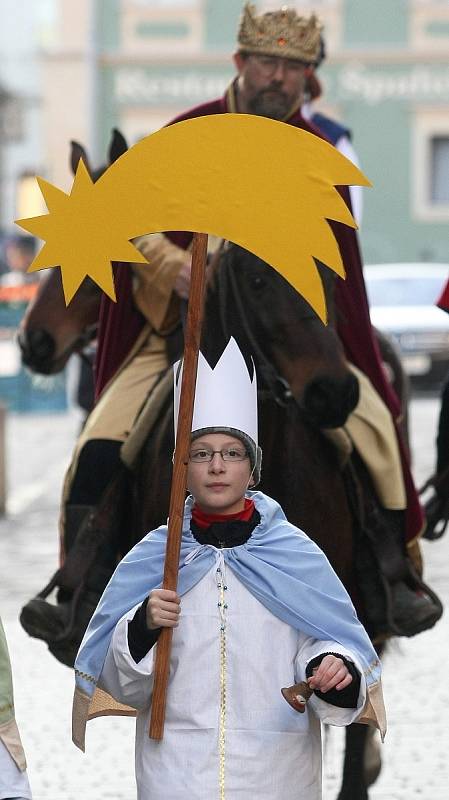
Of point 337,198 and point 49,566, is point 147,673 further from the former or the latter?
point 49,566

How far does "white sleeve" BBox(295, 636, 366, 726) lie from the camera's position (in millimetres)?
4164

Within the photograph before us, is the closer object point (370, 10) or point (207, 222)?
point (207, 222)

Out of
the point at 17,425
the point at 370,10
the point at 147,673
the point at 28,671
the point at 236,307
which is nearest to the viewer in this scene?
the point at 147,673

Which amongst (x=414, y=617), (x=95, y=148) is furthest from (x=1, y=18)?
(x=414, y=617)

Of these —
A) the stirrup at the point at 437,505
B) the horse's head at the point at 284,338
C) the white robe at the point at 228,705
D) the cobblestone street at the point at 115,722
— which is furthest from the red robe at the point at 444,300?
the white robe at the point at 228,705

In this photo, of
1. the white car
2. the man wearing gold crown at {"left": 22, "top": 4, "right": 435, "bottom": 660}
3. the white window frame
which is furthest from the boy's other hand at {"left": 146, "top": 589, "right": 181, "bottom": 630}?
the white window frame

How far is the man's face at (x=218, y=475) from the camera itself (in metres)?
4.27

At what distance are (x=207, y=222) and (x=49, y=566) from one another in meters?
8.23

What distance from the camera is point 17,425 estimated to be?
77.2ft

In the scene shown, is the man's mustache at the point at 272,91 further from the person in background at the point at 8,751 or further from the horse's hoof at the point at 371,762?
the person in background at the point at 8,751

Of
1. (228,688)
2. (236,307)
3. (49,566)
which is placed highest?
(236,307)

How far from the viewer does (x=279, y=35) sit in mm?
6484

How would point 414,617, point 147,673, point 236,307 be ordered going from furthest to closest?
point 414,617
point 236,307
point 147,673

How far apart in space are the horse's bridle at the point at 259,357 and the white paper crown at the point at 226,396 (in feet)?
4.15
